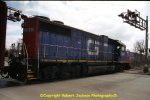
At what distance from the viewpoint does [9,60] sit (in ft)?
45.2

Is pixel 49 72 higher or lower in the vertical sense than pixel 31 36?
lower

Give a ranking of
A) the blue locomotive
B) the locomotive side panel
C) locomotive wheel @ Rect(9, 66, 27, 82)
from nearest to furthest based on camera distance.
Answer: locomotive wheel @ Rect(9, 66, 27, 82)
the blue locomotive
the locomotive side panel

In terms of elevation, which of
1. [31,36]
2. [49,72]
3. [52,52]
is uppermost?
Answer: [31,36]

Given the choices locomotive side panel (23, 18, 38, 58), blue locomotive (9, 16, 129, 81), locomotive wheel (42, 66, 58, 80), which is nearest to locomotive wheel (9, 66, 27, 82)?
blue locomotive (9, 16, 129, 81)

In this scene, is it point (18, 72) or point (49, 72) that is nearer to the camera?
point (18, 72)

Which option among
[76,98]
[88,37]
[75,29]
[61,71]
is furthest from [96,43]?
[76,98]

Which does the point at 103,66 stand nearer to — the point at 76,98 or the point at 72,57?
the point at 72,57

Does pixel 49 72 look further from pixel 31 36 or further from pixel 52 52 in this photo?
pixel 31 36

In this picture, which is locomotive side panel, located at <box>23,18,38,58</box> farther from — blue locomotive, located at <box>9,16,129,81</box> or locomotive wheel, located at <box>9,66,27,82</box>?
locomotive wheel, located at <box>9,66,27,82</box>

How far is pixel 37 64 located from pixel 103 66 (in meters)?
10.4

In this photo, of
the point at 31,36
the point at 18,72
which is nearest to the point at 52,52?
the point at 31,36

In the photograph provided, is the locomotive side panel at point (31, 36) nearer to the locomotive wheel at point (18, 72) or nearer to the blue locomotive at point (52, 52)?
the blue locomotive at point (52, 52)

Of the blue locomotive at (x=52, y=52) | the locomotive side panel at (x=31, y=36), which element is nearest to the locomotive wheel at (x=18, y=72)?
the blue locomotive at (x=52, y=52)

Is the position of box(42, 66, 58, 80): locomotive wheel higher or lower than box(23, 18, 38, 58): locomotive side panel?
lower
